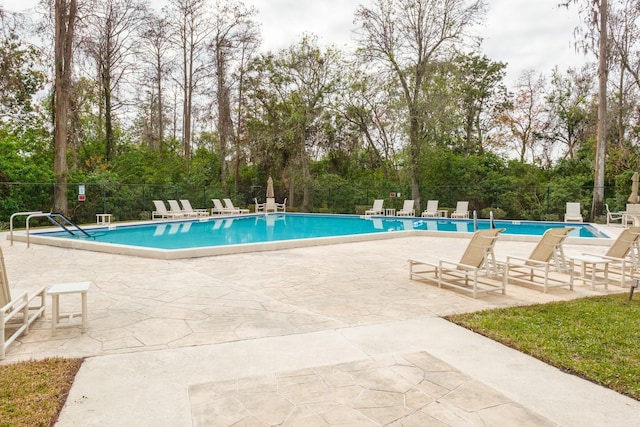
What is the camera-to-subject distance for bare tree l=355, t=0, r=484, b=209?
60.1 feet

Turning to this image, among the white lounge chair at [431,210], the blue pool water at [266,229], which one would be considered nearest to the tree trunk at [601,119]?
the blue pool water at [266,229]

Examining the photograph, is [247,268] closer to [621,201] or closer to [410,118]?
[410,118]

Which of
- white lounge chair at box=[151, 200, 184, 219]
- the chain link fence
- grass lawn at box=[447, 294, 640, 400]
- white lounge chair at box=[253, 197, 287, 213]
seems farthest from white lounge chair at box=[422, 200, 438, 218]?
grass lawn at box=[447, 294, 640, 400]

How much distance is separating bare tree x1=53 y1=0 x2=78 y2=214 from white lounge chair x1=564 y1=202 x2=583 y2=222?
18114mm

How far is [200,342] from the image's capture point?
3.57 m

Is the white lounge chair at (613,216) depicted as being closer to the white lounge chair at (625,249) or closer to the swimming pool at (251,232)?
the swimming pool at (251,232)

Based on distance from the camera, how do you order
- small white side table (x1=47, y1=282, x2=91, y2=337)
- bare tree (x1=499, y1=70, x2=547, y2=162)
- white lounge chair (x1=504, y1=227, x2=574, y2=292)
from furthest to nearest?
bare tree (x1=499, y1=70, x2=547, y2=162)
white lounge chair (x1=504, y1=227, x2=574, y2=292)
small white side table (x1=47, y1=282, x2=91, y2=337)

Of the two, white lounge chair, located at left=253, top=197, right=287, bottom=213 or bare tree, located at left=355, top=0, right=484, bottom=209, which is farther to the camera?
white lounge chair, located at left=253, top=197, right=287, bottom=213

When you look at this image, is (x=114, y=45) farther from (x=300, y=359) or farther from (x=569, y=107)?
(x=569, y=107)

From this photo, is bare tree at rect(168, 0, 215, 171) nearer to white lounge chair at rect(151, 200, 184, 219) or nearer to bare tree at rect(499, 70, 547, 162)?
white lounge chair at rect(151, 200, 184, 219)

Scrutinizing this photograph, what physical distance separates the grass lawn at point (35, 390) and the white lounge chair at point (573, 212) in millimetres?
17213

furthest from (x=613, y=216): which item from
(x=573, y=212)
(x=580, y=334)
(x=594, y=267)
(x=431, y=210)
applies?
(x=580, y=334)

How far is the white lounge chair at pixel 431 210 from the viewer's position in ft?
60.2

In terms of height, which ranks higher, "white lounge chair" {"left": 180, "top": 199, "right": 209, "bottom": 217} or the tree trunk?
the tree trunk
